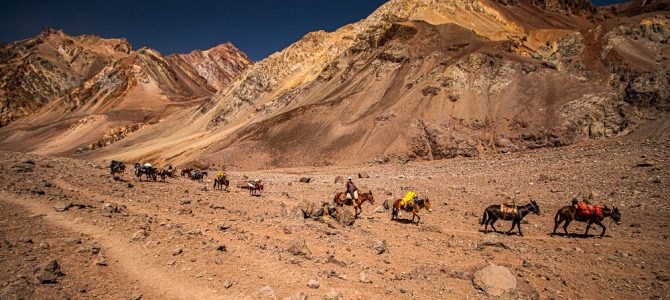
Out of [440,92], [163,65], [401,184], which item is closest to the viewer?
[401,184]

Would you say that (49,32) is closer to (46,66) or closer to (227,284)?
(46,66)

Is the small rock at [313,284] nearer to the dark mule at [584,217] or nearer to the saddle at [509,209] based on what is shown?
the saddle at [509,209]

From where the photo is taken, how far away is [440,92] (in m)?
52.4

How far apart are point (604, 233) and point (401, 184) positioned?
15.9 m

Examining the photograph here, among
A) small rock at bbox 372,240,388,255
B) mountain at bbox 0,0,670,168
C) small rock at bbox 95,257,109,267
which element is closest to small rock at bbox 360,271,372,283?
small rock at bbox 372,240,388,255

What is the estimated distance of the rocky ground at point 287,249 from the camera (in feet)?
30.0

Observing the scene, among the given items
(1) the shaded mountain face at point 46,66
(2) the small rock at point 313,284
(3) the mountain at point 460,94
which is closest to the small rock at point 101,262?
(2) the small rock at point 313,284

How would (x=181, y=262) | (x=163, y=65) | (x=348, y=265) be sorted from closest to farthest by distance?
(x=181, y=262), (x=348, y=265), (x=163, y=65)

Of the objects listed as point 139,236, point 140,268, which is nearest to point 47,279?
point 140,268

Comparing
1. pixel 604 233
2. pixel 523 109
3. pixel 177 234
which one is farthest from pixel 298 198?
pixel 523 109

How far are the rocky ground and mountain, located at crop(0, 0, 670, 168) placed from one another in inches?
934

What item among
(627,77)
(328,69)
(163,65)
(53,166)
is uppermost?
(163,65)

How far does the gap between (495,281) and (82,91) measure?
16631cm

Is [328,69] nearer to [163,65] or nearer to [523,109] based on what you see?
[523,109]
